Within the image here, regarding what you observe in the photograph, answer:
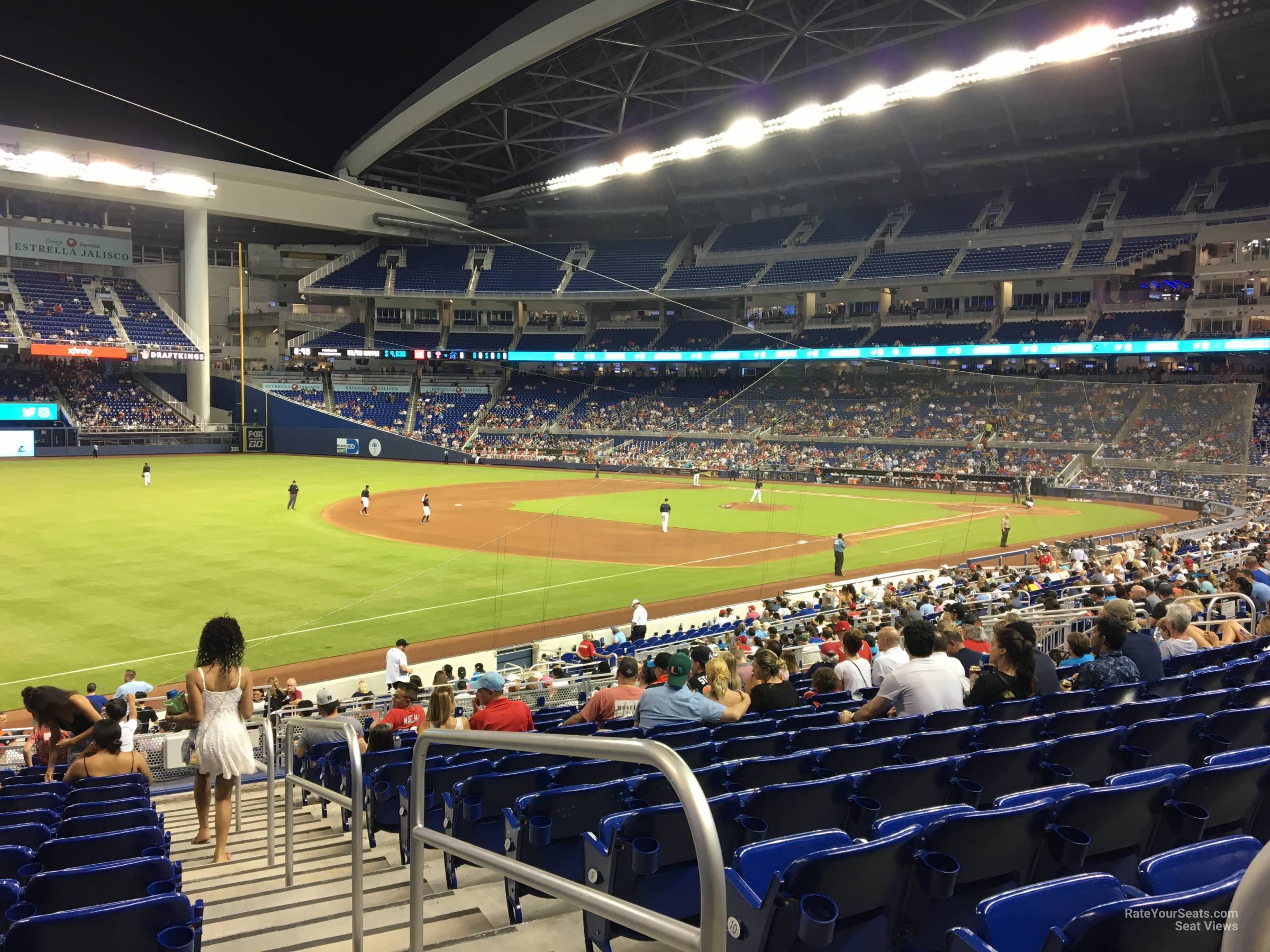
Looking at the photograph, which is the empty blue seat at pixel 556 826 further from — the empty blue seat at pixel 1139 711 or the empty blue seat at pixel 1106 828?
the empty blue seat at pixel 1139 711

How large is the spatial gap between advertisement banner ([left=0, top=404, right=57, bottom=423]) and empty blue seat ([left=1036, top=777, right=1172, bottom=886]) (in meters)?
71.6

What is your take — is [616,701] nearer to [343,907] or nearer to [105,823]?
[343,907]

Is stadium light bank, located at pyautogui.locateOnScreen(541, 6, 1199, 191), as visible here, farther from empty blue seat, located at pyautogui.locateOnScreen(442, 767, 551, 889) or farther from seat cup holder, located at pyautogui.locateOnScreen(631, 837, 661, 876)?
seat cup holder, located at pyautogui.locateOnScreen(631, 837, 661, 876)

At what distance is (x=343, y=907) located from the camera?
5.27 m

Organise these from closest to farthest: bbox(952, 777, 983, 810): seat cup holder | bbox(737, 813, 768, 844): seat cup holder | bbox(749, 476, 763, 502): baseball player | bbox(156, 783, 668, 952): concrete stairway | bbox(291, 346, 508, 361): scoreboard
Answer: bbox(737, 813, 768, 844): seat cup holder → bbox(156, 783, 668, 952): concrete stairway → bbox(952, 777, 983, 810): seat cup holder → bbox(749, 476, 763, 502): baseball player → bbox(291, 346, 508, 361): scoreboard

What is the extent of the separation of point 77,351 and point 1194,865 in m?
74.2

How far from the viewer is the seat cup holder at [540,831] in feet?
14.8

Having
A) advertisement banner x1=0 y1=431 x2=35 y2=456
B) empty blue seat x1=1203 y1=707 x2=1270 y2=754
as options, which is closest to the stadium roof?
advertisement banner x1=0 y1=431 x2=35 y2=456

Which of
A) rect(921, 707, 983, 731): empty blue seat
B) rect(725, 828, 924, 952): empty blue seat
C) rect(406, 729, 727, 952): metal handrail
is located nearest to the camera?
rect(406, 729, 727, 952): metal handrail

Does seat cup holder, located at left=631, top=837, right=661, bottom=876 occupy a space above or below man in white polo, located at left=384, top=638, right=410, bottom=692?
above

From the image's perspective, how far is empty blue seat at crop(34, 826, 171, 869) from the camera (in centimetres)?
425

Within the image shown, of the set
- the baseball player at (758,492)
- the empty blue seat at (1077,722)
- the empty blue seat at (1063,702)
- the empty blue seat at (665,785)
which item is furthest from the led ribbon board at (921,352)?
the empty blue seat at (665,785)

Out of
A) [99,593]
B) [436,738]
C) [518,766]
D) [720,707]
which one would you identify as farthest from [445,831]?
[99,593]

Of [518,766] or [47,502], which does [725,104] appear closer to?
[47,502]
